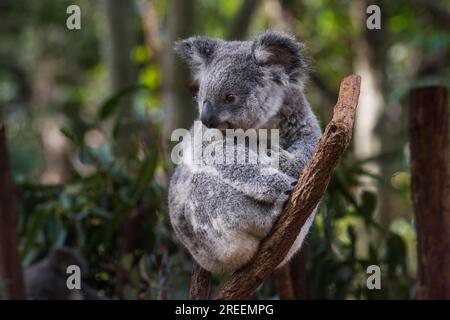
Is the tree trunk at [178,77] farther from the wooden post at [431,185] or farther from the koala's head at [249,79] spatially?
the koala's head at [249,79]

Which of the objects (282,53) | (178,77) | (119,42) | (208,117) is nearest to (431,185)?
(282,53)

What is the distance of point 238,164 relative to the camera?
8.97 feet

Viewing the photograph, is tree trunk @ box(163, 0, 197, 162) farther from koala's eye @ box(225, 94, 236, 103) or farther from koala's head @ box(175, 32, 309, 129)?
koala's eye @ box(225, 94, 236, 103)

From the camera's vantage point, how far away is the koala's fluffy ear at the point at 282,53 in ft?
9.39

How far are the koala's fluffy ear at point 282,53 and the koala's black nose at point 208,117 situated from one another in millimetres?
335

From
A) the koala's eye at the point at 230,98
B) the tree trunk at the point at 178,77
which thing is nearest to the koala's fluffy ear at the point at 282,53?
the koala's eye at the point at 230,98

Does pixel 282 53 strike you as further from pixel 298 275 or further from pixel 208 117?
pixel 298 275

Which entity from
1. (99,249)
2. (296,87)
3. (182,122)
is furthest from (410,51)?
(296,87)

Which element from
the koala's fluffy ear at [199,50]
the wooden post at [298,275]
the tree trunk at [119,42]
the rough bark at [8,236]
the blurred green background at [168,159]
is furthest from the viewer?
the tree trunk at [119,42]

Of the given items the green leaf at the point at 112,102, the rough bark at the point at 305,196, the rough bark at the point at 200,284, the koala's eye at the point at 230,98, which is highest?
the green leaf at the point at 112,102

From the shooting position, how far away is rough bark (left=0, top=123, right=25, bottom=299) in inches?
169

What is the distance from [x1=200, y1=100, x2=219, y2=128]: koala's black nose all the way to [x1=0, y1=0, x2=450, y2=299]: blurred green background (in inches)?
30.1

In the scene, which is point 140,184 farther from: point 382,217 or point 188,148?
point 382,217

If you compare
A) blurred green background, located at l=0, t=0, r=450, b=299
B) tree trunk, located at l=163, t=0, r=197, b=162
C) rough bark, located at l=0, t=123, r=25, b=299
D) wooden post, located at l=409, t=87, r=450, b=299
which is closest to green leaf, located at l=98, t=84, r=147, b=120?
blurred green background, located at l=0, t=0, r=450, b=299
